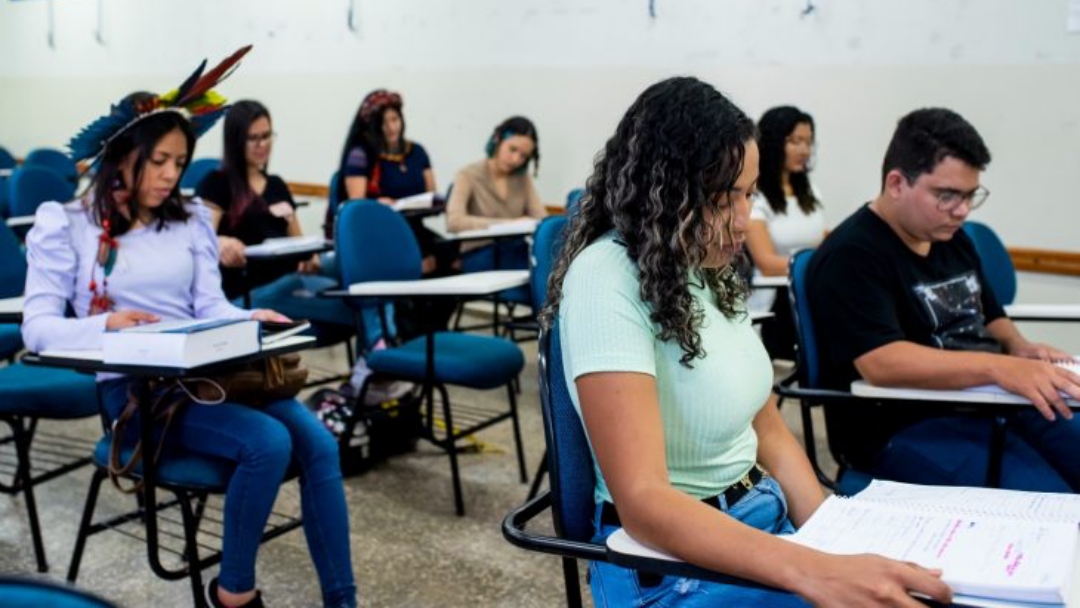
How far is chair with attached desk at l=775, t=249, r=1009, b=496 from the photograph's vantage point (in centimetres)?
188

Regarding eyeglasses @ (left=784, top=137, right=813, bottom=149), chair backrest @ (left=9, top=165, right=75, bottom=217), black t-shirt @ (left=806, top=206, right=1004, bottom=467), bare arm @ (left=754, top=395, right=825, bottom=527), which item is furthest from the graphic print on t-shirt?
chair backrest @ (left=9, top=165, right=75, bottom=217)

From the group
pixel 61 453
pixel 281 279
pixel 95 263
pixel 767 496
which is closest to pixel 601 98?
pixel 281 279

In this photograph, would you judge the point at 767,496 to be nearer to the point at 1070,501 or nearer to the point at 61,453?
the point at 1070,501

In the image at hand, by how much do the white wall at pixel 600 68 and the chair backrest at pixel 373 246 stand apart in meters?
0.77

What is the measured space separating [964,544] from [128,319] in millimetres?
1705

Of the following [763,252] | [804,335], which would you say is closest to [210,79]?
[804,335]

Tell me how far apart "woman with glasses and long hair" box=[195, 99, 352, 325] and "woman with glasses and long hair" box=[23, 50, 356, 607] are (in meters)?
1.10

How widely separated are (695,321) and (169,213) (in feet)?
5.22

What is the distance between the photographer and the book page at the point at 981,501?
4.00 ft

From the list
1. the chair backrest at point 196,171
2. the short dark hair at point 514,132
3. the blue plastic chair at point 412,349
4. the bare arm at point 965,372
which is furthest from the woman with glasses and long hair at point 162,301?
the chair backrest at point 196,171

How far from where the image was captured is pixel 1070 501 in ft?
4.21

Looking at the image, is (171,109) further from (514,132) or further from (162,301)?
(514,132)

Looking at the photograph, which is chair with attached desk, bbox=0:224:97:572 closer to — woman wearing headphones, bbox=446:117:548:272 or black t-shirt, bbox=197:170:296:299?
black t-shirt, bbox=197:170:296:299

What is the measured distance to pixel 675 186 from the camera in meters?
1.25
